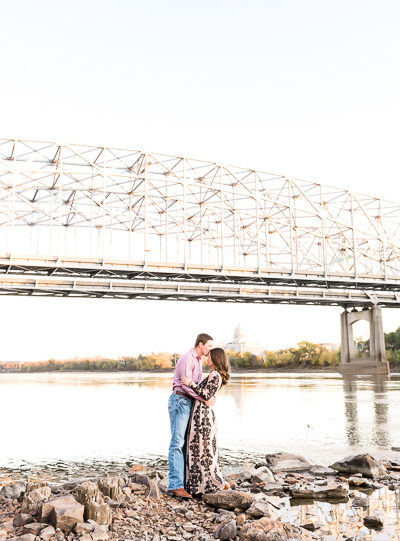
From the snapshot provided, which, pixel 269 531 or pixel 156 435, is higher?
pixel 269 531

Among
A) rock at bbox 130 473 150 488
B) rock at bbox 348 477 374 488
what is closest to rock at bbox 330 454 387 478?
rock at bbox 348 477 374 488

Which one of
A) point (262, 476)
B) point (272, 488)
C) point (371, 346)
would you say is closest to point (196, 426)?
point (272, 488)

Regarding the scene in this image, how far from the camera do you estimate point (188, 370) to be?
7.78 m

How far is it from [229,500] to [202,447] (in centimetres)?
84

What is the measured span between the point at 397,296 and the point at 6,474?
6923 cm

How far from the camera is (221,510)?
7113mm

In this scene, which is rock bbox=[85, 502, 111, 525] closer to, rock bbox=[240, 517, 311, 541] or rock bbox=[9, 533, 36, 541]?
rock bbox=[9, 533, 36, 541]

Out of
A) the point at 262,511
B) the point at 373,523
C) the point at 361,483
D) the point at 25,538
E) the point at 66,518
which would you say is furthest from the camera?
the point at 361,483

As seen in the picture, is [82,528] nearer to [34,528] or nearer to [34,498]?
[34,528]

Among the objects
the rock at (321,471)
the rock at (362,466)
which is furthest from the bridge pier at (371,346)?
the rock at (321,471)

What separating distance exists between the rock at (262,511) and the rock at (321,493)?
4.24ft

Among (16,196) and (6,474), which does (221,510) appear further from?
(16,196)

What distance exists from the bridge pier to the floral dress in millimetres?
65641

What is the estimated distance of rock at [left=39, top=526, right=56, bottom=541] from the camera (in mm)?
5957
